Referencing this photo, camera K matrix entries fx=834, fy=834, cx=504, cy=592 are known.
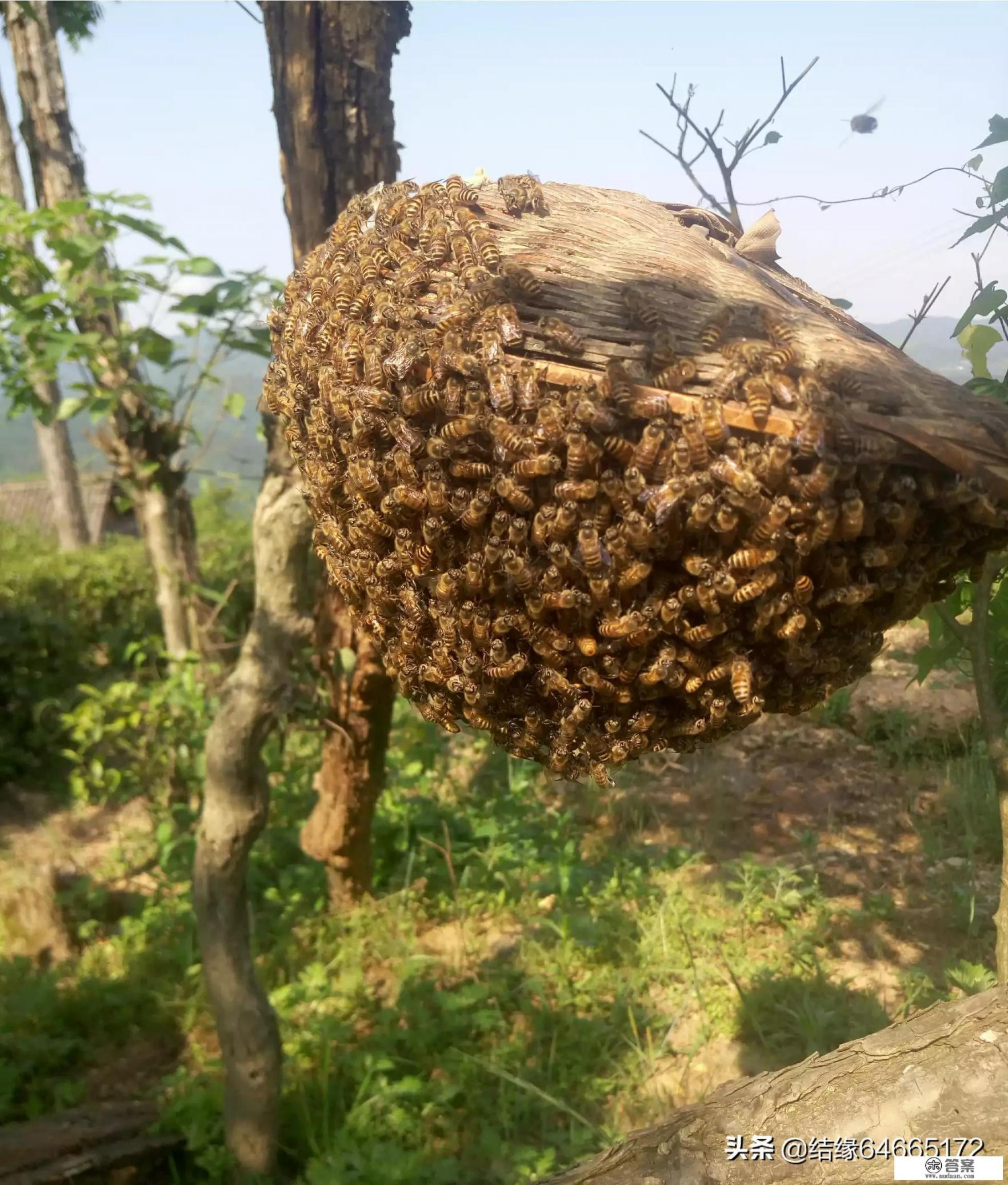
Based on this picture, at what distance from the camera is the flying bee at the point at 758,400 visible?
4.35ft

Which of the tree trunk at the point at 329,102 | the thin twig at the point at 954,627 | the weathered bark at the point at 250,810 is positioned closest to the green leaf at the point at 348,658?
the weathered bark at the point at 250,810

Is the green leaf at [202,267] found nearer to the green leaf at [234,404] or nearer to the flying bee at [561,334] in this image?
the green leaf at [234,404]

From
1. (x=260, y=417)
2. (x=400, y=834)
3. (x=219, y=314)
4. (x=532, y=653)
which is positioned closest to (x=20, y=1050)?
(x=400, y=834)

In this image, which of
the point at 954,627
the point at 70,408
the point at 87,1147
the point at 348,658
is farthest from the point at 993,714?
the point at 70,408

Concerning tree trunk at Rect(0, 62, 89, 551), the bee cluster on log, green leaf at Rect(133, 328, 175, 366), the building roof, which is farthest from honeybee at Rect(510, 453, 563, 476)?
the building roof

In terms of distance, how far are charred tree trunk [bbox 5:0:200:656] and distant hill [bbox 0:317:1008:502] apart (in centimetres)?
36

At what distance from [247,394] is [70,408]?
5.45ft

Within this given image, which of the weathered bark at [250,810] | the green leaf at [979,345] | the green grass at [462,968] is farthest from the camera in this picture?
the green grass at [462,968]

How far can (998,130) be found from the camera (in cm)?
229

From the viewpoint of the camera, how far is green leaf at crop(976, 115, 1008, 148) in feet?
7.49

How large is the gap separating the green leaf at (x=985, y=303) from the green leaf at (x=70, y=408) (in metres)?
4.99

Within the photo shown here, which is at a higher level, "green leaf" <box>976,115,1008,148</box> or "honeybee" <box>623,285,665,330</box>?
"green leaf" <box>976,115,1008,148</box>

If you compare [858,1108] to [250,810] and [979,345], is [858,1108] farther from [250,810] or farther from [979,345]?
[250,810]

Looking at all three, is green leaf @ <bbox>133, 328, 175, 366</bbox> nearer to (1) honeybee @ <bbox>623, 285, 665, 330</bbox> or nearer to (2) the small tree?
(2) the small tree
